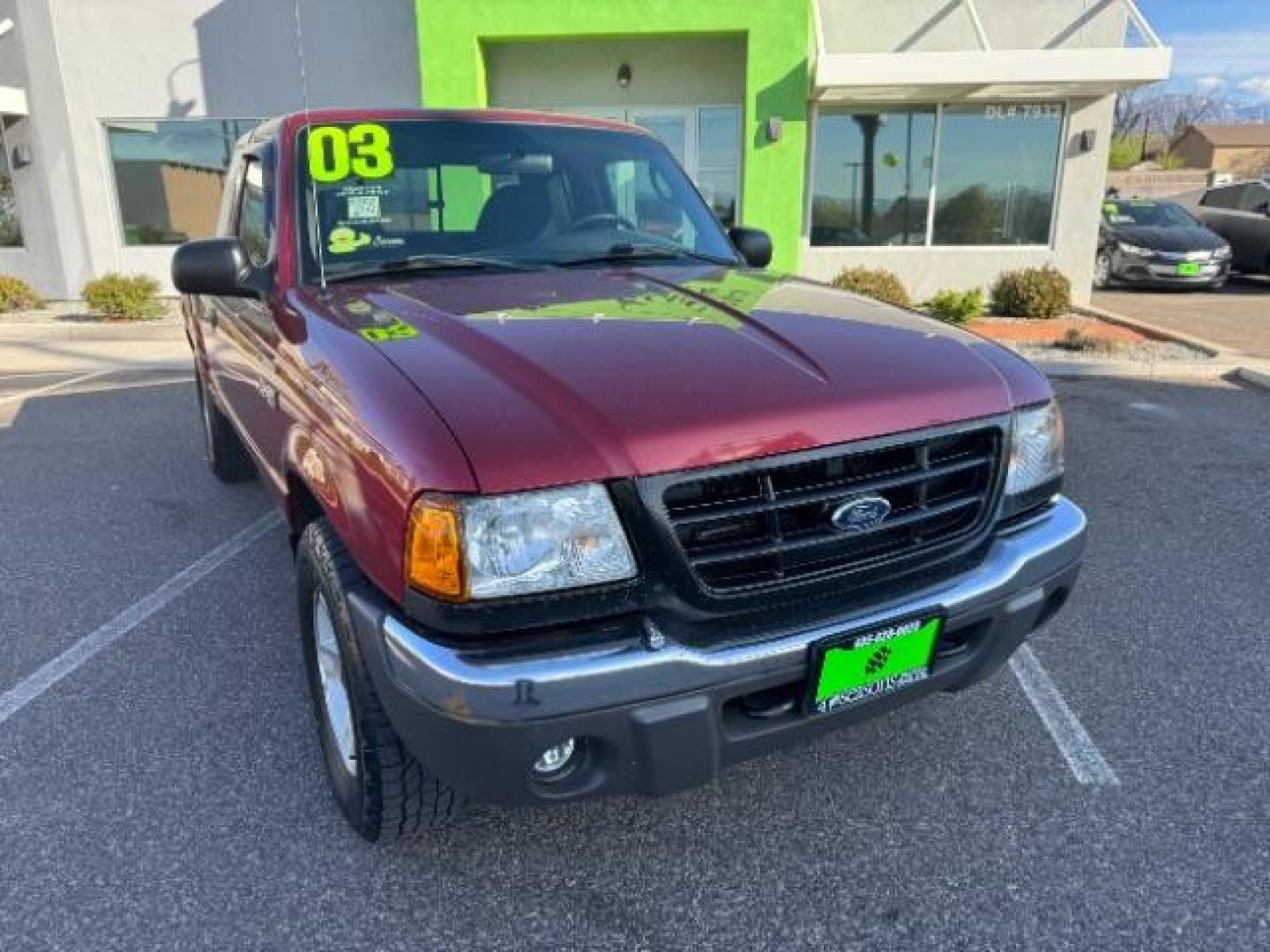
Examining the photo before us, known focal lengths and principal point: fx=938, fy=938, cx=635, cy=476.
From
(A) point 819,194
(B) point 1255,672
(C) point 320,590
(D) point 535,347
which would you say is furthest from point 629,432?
(A) point 819,194

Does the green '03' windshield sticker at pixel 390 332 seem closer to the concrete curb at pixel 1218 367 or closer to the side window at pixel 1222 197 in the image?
the concrete curb at pixel 1218 367

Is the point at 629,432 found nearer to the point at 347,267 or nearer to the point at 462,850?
the point at 462,850

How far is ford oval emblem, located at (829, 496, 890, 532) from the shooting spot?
81.0 inches

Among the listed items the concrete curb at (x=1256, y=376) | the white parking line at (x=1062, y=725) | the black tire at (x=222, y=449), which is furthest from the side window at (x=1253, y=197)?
the black tire at (x=222, y=449)

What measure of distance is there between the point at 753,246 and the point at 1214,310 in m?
12.0

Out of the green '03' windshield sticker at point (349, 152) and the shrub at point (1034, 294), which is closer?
the green '03' windshield sticker at point (349, 152)

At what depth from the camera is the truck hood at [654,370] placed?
6.10ft

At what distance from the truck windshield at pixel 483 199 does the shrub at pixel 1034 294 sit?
8.74m

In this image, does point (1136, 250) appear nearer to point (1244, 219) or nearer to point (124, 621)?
point (1244, 219)

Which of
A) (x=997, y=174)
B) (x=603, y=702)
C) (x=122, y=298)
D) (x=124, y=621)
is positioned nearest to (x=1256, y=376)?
(x=997, y=174)

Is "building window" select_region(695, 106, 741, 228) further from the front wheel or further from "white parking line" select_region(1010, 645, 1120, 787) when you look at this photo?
"white parking line" select_region(1010, 645, 1120, 787)

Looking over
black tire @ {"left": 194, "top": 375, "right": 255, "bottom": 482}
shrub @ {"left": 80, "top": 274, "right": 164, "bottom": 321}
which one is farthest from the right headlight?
shrub @ {"left": 80, "top": 274, "right": 164, "bottom": 321}

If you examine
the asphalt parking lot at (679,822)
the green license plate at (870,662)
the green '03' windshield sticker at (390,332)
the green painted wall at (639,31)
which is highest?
Result: the green painted wall at (639,31)

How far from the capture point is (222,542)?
177 inches
